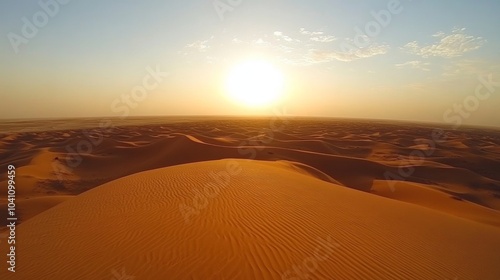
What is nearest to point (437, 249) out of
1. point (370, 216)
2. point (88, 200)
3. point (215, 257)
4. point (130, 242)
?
point (370, 216)

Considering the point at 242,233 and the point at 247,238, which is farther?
the point at 242,233

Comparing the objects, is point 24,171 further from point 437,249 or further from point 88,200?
point 437,249

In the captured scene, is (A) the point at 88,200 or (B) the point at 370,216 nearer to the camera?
(B) the point at 370,216

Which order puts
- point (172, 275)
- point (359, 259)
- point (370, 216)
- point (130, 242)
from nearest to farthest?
1. point (172, 275)
2. point (359, 259)
3. point (130, 242)
4. point (370, 216)

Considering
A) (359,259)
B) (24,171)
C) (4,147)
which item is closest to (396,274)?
(359,259)

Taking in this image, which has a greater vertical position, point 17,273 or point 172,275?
point 172,275

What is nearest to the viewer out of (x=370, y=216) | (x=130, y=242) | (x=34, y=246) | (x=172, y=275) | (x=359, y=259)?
(x=172, y=275)

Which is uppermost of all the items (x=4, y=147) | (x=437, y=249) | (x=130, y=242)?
(x=130, y=242)
